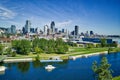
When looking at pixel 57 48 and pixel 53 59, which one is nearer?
pixel 53 59

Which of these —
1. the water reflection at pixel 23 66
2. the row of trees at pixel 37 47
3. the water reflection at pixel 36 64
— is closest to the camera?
the water reflection at pixel 23 66

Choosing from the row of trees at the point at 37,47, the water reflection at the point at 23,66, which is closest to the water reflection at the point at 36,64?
the water reflection at the point at 23,66

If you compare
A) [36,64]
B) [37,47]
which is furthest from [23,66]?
[37,47]

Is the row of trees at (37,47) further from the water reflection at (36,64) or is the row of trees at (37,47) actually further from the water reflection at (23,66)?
the water reflection at (23,66)

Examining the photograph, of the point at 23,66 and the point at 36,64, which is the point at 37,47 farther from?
the point at 23,66

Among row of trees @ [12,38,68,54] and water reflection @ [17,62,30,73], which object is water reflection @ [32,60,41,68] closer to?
water reflection @ [17,62,30,73]

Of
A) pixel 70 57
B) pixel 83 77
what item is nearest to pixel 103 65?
pixel 83 77

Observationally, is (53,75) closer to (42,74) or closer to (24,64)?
(42,74)

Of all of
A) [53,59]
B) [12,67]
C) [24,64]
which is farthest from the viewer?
[53,59]

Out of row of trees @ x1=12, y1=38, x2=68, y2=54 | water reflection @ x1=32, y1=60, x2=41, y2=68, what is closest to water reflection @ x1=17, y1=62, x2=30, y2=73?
water reflection @ x1=32, y1=60, x2=41, y2=68

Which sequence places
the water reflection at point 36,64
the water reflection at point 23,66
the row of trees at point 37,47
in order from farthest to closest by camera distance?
the row of trees at point 37,47 < the water reflection at point 36,64 < the water reflection at point 23,66

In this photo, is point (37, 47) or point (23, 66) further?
point (37, 47)
